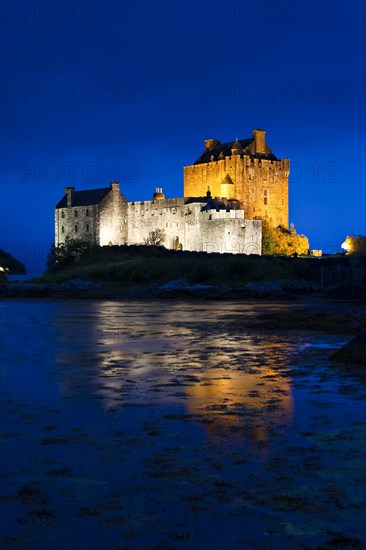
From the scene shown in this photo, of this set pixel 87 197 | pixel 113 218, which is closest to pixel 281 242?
pixel 113 218

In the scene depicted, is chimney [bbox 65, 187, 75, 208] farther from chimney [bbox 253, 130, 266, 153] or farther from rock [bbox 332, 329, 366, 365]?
rock [bbox 332, 329, 366, 365]

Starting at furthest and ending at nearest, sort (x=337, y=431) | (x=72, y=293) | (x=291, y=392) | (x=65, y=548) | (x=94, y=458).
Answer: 1. (x=72, y=293)
2. (x=291, y=392)
3. (x=337, y=431)
4. (x=94, y=458)
5. (x=65, y=548)

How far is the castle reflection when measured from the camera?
27.8 feet

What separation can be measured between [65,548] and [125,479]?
1327 millimetres

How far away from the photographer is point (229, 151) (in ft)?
279

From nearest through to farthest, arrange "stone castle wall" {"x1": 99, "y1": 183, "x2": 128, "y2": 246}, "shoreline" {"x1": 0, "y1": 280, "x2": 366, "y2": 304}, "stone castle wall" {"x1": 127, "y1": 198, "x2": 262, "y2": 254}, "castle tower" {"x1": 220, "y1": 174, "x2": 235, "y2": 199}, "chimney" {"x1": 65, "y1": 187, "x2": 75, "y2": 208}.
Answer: "shoreline" {"x1": 0, "y1": 280, "x2": 366, "y2": 304}
"stone castle wall" {"x1": 127, "y1": 198, "x2": 262, "y2": 254}
"stone castle wall" {"x1": 99, "y1": 183, "x2": 128, "y2": 246}
"chimney" {"x1": 65, "y1": 187, "x2": 75, "y2": 208}
"castle tower" {"x1": 220, "y1": 174, "x2": 235, "y2": 199}

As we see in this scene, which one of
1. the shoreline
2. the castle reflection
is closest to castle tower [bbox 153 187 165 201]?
the shoreline

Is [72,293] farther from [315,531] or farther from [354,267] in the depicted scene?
[315,531]

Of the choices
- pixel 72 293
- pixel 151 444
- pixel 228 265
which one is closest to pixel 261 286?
pixel 228 265

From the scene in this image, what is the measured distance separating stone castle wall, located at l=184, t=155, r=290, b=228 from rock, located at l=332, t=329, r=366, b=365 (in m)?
66.9

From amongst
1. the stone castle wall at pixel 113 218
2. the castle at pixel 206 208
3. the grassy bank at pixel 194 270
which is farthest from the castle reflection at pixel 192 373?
the stone castle wall at pixel 113 218

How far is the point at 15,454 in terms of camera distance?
6688 mm

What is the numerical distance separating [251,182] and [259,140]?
23.4 ft

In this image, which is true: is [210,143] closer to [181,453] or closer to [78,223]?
[78,223]
